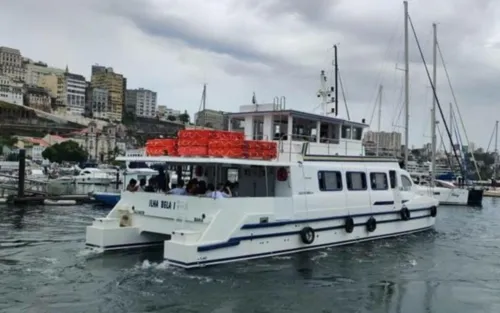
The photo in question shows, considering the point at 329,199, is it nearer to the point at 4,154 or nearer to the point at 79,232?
the point at 79,232

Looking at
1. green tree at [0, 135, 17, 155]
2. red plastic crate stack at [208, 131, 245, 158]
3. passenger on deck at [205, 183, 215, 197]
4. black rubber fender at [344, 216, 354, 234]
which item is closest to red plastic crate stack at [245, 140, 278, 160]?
red plastic crate stack at [208, 131, 245, 158]

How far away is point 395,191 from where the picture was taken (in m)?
21.3

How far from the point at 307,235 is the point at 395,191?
6.21 metres

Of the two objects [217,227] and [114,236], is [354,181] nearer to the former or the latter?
[217,227]

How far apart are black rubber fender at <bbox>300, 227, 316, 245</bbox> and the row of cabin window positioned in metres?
1.62

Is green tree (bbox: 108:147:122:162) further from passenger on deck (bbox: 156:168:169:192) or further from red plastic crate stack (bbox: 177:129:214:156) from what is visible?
red plastic crate stack (bbox: 177:129:214:156)

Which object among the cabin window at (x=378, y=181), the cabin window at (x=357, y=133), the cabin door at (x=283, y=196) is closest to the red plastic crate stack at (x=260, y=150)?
the cabin door at (x=283, y=196)

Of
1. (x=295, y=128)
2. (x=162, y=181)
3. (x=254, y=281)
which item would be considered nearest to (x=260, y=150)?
(x=295, y=128)

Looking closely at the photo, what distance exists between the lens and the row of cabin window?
1794 cm

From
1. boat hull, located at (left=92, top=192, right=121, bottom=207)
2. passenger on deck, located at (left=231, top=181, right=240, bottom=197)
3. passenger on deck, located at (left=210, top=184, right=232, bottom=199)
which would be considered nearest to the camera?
passenger on deck, located at (left=210, top=184, right=232, bottom=199)

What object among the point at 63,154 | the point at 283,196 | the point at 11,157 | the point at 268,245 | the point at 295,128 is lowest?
the point at 268,245

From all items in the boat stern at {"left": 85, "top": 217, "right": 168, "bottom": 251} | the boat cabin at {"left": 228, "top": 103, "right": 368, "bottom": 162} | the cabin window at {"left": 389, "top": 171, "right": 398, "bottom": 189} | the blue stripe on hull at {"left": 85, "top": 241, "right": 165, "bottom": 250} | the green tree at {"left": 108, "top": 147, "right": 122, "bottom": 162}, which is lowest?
the blue stripe on hull at {"left": 85, "top": 241, "right": 165, "bottom": 250}

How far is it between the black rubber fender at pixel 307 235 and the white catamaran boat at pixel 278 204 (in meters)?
0.03

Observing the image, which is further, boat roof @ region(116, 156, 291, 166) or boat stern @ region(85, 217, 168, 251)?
boat stern @ region(85, 217, 168, 251)
